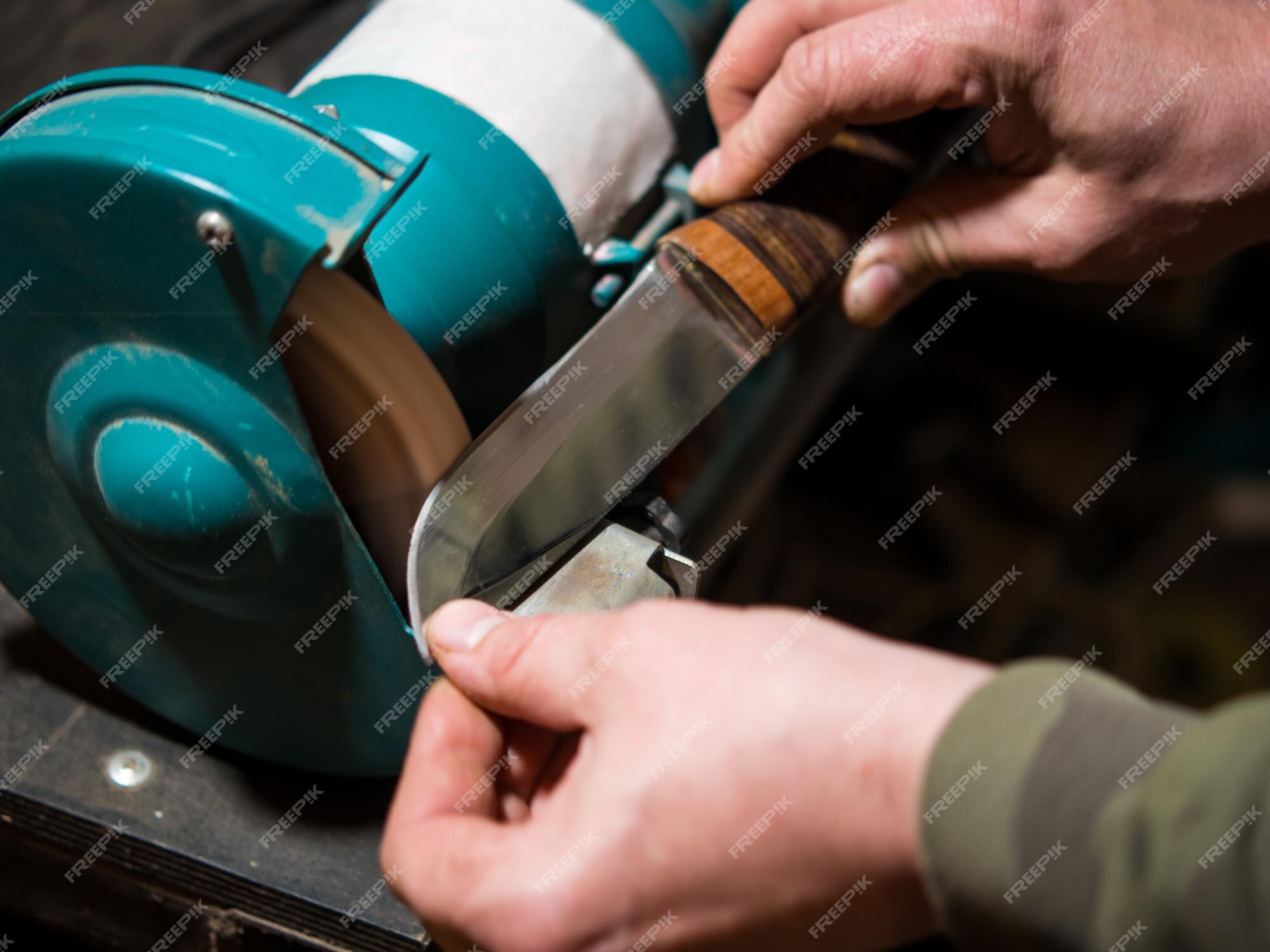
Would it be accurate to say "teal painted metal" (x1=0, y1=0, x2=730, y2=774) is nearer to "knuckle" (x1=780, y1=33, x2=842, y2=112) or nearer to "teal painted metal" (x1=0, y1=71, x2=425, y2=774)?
"teal painted metal" (x1=0, y1=71, x2=425, y2=774)

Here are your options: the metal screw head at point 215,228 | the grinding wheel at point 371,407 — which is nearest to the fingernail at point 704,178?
the grinding wheel at point 371,407

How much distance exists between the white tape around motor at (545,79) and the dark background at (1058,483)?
603mm

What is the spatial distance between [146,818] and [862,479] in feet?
3.78

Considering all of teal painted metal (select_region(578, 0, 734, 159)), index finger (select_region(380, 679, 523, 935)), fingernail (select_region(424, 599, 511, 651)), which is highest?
teal painted metal (select_region(578, 0, 734, 159))

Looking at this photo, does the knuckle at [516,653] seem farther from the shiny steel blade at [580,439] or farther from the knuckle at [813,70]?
the knuckle at [813,70]

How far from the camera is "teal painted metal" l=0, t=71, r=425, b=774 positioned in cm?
51

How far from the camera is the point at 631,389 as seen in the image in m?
0.63

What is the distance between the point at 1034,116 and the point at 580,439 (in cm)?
41

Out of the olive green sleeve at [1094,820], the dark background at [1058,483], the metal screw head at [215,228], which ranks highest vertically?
the metal screw head at [215,228]

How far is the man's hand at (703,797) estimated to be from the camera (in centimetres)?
42

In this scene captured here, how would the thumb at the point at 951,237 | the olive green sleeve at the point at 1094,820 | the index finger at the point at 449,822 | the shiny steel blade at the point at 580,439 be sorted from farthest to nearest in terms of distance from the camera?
the thumb at the point at 951,237 → the shiny steel blade at the point at 580,439 → the index finger at the point at 449,822 → the olive green sleeve at the point at 1094,820

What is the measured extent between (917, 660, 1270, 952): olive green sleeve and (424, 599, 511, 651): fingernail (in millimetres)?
237

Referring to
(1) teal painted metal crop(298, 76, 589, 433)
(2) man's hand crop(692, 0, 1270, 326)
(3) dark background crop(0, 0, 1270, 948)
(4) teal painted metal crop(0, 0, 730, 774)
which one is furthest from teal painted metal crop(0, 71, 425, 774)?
(3) dark background crop(0, 0, 1270, 948)

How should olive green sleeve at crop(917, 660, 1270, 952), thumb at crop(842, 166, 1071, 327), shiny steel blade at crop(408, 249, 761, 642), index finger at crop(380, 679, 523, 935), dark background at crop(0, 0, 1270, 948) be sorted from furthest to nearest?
dark background at crop(0, 0, 1270, 948) < thumb at crop(842, 166, 1071, 327) < shiny steel blade at crop(408, 249, 761, 642) < index finger at crop(380, 679, 523, 935) < olive green sleeve at crop(917, 660, 1270, 952)
